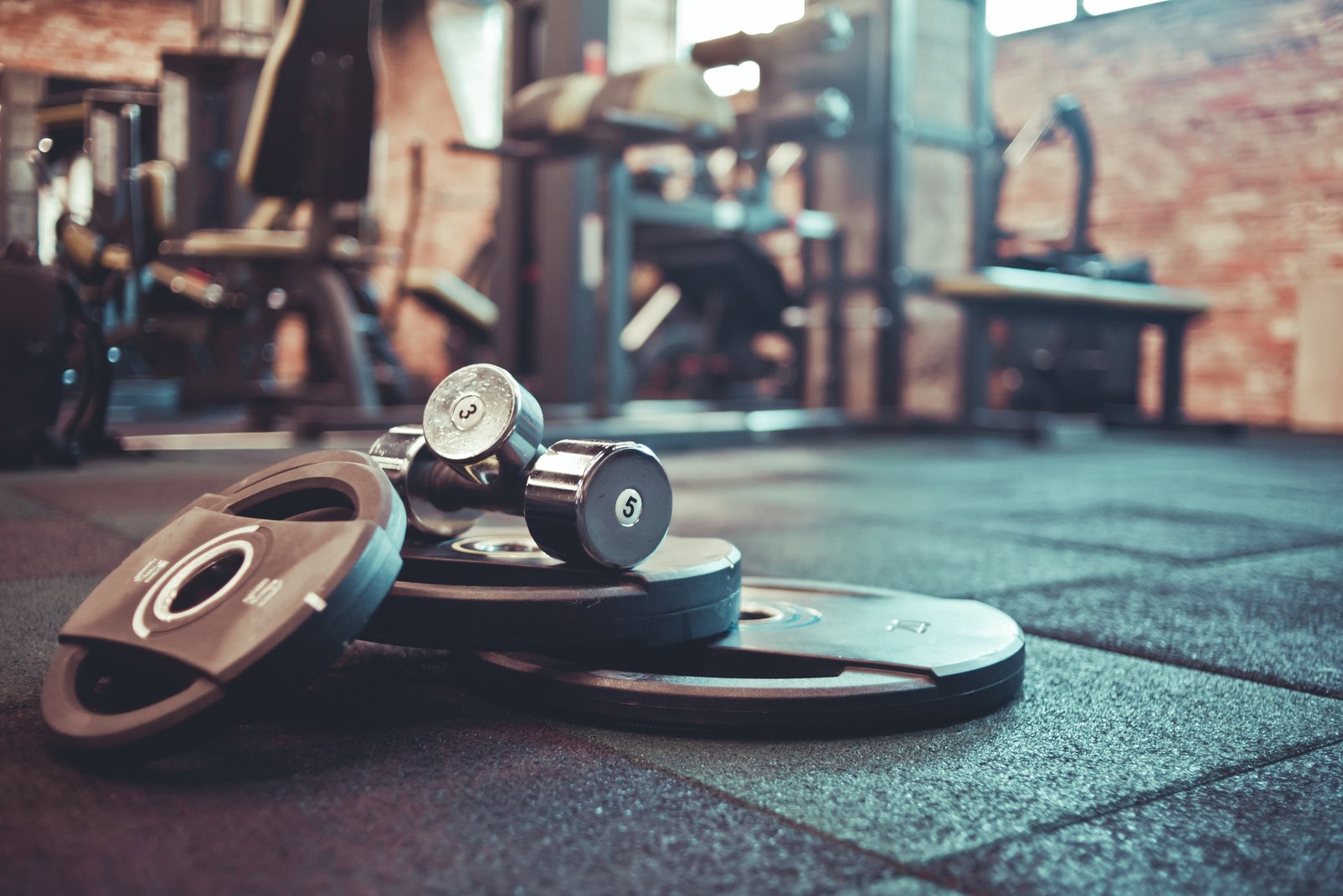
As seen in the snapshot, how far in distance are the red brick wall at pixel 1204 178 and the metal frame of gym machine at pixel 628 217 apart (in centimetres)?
138

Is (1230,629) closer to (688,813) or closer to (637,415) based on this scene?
(688,813)

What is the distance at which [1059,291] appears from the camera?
4.52 metres

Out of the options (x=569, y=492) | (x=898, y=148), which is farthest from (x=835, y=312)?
(x=569, y=492)

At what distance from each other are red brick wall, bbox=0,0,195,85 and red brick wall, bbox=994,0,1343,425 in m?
4.46

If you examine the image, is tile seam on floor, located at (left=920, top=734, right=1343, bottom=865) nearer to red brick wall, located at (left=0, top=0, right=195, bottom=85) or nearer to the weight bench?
red brick wall, located at (left=0, top=0, right=195, bottom=85)

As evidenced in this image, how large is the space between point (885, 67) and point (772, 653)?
4.36 m

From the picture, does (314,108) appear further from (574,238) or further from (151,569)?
(151,569)

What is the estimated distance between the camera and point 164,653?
0.76 metres

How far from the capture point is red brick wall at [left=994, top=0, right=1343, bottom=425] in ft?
18.6

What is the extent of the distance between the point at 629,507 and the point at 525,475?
0.39ft

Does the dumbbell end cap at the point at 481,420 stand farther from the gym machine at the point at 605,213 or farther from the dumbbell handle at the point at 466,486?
the gym machine at the point at 605,213

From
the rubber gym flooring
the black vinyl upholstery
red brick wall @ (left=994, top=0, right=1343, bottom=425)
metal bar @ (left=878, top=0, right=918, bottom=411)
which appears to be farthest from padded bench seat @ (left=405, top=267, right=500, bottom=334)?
the rubber gym flooring

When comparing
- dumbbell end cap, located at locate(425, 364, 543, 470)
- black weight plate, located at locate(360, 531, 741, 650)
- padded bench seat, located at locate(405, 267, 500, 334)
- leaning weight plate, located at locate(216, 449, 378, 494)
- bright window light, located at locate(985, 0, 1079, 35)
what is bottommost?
black weight plate, located at locate(360, 531, 741, 650)

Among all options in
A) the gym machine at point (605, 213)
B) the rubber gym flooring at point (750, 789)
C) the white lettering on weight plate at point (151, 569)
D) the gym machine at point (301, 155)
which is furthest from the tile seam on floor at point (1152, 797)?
the gym machine at point (301, 155)
